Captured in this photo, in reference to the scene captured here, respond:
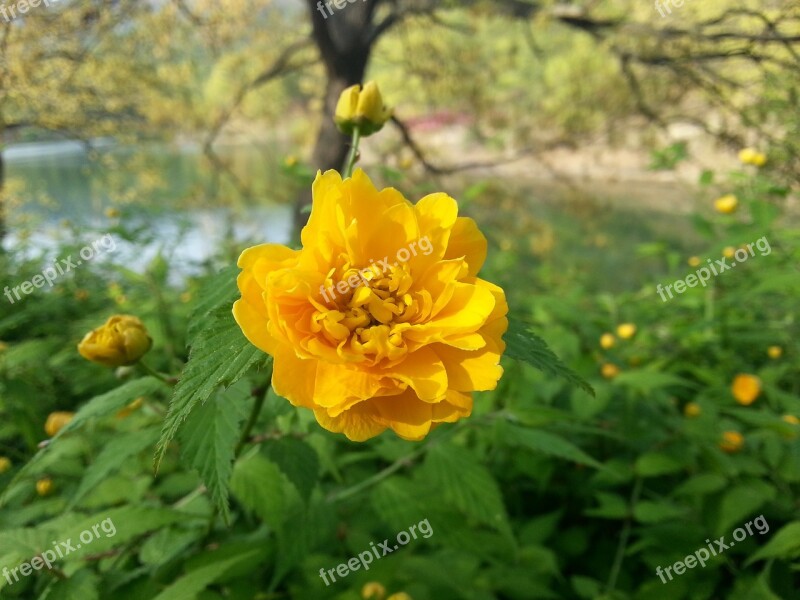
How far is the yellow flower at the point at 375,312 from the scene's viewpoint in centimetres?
66

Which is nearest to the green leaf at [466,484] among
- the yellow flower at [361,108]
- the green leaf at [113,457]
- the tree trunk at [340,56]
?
the green leaf at [113,457]

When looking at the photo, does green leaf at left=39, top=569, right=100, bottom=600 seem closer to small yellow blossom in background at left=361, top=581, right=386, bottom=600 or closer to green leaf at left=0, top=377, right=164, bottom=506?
green leaf at left=0, top=377, right=164, bottom=506

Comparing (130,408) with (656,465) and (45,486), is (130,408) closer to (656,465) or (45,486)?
(45,486)

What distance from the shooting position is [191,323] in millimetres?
801

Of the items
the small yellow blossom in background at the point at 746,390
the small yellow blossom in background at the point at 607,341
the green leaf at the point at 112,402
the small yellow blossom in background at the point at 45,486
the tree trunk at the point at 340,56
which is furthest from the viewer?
the tree trunk at the point at 340,56

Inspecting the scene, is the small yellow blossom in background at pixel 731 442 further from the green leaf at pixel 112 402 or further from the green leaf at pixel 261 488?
A: the green leaf at pixel 112 402

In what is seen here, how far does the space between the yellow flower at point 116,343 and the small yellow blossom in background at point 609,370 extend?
1.59m

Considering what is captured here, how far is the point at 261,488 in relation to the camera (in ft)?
3.53

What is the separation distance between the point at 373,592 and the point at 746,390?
4.82ft

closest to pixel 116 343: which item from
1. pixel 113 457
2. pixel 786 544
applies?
pixel 113 457

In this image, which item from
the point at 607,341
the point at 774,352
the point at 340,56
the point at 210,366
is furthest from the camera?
the point at 340,56

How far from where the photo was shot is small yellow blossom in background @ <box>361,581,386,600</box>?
106 centimetres

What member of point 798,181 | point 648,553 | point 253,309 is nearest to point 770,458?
point 648,553

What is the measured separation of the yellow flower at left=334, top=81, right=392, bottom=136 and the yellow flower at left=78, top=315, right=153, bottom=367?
58cm
